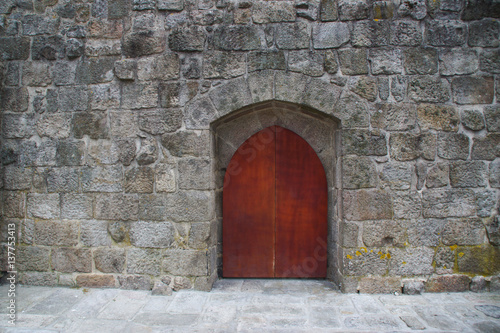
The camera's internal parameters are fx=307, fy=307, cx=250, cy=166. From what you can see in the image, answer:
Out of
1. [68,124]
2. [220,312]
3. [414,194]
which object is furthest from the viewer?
[68,124]

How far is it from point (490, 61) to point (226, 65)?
8.49 ft

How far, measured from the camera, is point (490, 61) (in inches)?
118

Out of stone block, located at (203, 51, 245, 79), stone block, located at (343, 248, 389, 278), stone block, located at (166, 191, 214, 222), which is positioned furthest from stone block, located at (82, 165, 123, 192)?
stone block, located at (343, 248, 389, 278)

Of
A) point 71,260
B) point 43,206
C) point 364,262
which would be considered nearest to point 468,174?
point 364,262

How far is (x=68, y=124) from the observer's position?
10.4 ft

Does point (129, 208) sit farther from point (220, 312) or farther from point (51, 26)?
point (51, 26)

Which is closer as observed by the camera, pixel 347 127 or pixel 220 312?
pixel 220 312

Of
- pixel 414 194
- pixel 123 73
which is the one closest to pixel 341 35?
pixel 414 194

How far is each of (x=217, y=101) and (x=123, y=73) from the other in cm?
100

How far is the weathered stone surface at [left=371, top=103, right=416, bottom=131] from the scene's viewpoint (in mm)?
2996

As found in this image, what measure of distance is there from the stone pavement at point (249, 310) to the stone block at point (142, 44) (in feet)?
7.84

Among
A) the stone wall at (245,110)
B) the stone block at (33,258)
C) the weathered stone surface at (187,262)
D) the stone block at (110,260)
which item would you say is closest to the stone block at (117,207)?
the stone wall at (245,110)

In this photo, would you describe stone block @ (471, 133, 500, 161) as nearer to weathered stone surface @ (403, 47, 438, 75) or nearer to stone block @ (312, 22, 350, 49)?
weathered stone surface @ (403, 47, 438, 75)

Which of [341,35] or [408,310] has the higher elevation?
[341,35]
